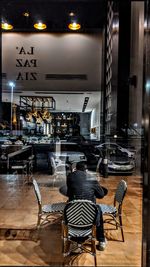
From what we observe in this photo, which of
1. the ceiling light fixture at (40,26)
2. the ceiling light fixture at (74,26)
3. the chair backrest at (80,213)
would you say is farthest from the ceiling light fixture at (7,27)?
the chair backrest at (80,213)

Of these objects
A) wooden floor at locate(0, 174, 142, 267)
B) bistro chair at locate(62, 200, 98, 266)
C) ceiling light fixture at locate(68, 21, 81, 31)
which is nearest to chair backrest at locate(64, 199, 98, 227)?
bistro chair at locate(62, 200, 98, 266)

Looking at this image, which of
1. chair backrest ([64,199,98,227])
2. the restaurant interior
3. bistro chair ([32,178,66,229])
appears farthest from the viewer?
the restaurant interior

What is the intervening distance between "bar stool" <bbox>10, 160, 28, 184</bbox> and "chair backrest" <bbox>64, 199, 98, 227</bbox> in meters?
4.29

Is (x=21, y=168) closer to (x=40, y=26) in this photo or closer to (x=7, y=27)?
(x=7, y=27)

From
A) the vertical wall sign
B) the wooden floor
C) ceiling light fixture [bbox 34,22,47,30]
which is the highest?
ceiling light fixture [bbox 34,22,47,30]

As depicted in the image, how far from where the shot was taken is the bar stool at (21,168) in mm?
6875

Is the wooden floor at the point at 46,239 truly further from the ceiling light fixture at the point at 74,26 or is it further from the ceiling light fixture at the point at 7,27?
the ceiling light fixture at the point at 74,26

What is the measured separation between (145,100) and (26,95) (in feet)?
22.5

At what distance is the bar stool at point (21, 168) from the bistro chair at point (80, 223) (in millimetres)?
4212

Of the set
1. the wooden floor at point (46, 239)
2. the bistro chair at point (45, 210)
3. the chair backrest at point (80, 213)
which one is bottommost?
the wooden floor at point (46, 239)

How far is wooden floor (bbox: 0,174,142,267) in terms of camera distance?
2.65 metres

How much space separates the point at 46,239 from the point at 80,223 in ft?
3.01

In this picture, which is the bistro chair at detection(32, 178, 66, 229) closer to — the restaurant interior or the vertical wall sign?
the restaurant interior

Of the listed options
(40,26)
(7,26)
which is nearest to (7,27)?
(7,26)
